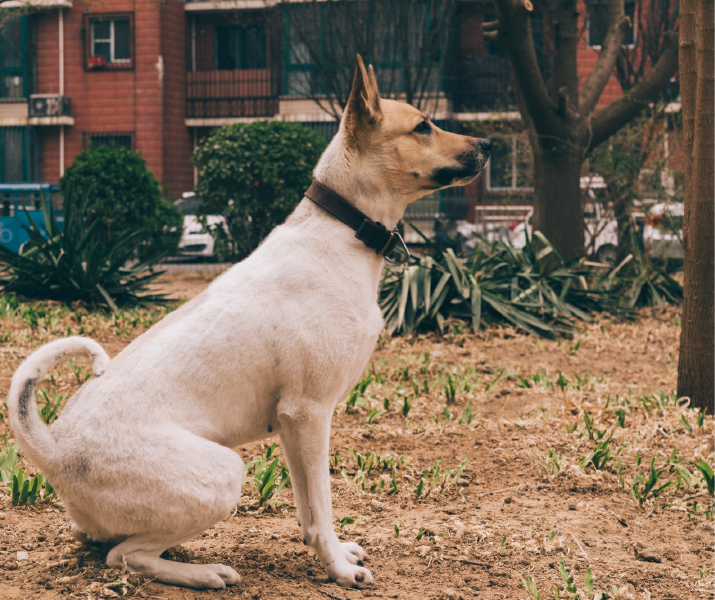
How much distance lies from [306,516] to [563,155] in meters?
8.14

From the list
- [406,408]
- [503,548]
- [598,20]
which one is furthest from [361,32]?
[503,548]

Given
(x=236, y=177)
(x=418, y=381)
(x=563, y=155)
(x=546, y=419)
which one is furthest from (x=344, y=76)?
(x=546, y=419)

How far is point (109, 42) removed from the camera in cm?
2600

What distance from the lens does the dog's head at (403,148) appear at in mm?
3104

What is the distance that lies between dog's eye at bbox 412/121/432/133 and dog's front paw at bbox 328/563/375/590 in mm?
1698

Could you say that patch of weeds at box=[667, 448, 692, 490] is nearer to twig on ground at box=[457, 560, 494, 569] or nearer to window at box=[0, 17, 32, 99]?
twig on ground at box=[457, 560, 494, 569]

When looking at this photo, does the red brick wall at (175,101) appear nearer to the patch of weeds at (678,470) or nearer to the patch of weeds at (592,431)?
the patch of weeds at (592,431)

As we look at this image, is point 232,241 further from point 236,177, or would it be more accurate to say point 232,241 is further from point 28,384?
point 28,384

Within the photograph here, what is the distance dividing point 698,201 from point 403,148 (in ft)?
9.07

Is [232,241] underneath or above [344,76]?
underneath

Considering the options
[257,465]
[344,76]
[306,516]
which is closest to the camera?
[306,516]

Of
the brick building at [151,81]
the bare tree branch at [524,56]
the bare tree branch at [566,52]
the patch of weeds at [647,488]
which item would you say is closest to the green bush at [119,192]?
the bare tree branch at [524,56]

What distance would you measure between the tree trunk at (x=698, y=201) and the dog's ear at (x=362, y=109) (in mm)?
2834

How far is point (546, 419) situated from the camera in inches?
203
